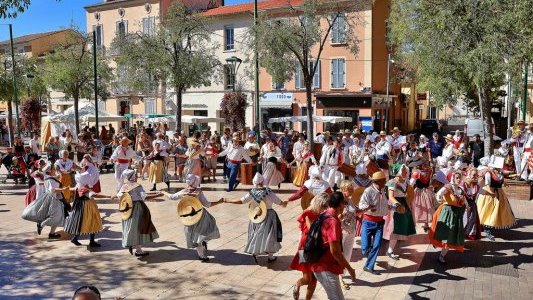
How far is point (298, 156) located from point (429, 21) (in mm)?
5520

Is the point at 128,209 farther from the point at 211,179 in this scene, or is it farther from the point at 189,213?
the point at 211,179

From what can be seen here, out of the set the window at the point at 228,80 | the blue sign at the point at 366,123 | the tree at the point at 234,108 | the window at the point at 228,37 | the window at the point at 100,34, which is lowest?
the blue sign at the point at 366,123

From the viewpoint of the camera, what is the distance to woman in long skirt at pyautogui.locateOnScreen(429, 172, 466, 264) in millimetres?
7855

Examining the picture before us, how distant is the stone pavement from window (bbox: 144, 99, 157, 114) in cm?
3106

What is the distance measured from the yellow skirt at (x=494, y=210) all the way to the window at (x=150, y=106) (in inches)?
1350

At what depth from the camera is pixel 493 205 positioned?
30.4ft

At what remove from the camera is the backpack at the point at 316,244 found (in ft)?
17.8

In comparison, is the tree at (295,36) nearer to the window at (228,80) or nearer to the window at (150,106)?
the window at (228,80)

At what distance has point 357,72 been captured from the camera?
109ft

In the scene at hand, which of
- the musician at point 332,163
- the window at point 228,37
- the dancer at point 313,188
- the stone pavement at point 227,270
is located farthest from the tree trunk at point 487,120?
the window at point 228,37

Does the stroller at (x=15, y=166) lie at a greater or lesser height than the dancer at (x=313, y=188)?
lesser

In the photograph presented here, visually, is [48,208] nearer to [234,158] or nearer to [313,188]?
[313,188]

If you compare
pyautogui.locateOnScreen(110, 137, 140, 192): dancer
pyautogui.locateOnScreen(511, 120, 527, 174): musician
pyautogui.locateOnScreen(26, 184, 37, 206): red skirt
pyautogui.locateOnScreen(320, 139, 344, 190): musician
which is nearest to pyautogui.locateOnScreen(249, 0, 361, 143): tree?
pyautogui.locateOnScreen(320, 139, 344, 190): musician

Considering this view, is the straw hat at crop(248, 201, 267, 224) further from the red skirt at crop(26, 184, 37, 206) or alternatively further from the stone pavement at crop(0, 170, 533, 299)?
the red skirt at crop(26, 184, 37, 206)
